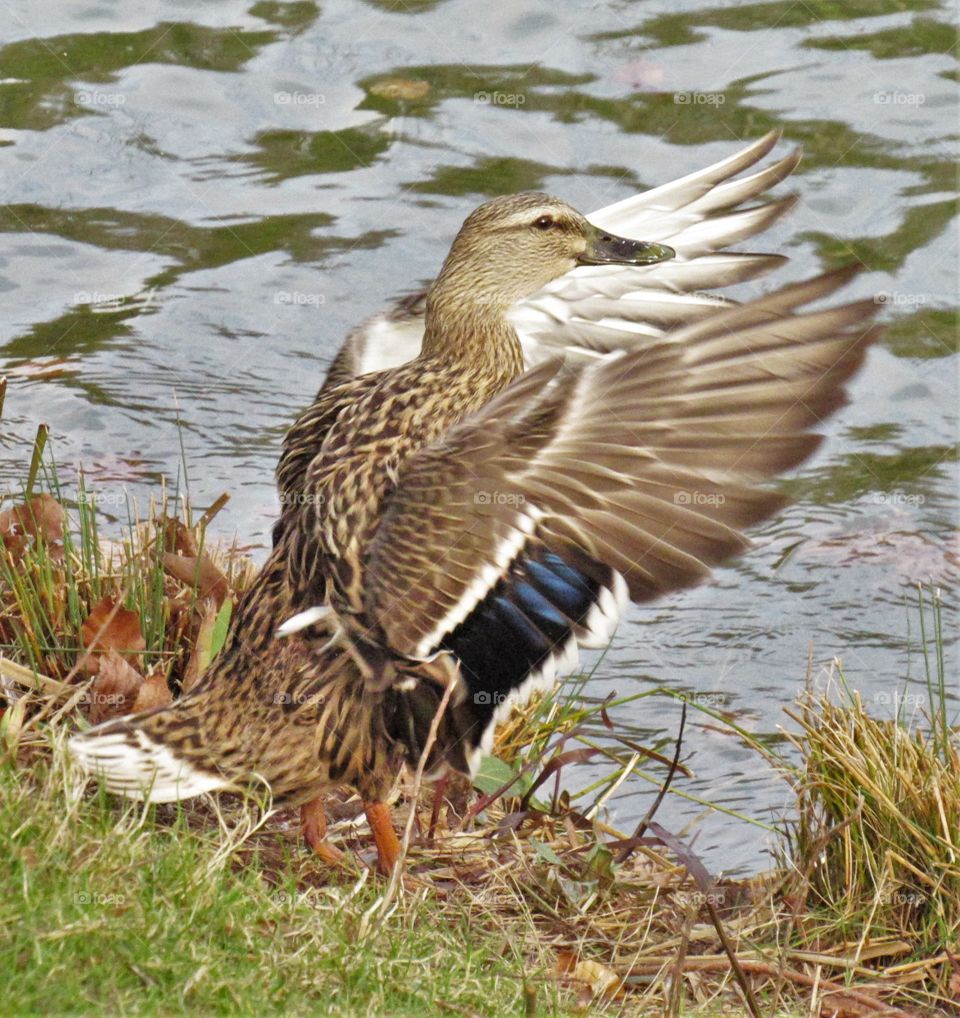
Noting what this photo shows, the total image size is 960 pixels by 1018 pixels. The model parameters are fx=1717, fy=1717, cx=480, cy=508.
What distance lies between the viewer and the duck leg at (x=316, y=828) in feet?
12.8

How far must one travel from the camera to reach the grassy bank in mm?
Result: 2947

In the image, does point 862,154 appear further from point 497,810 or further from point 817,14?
point 497,810

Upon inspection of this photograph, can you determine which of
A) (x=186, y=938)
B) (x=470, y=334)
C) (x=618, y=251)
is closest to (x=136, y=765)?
(x=186, y=938)

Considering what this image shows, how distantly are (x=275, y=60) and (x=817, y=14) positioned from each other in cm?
300

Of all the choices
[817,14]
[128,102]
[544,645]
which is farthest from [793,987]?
[817,14]

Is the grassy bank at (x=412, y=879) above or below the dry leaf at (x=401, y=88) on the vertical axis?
below

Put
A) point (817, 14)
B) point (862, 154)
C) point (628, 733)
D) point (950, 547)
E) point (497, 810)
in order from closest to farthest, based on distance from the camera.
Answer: point (497, 810) → point (628, 733) → point (950, 547) → point (862, 154) → point (817, 14)

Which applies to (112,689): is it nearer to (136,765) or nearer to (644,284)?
(136,765)

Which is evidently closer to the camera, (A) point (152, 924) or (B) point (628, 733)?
(A) point (152, 924)

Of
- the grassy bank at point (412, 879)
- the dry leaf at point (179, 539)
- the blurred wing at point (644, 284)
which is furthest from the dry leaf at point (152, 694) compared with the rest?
the blurred wing at point (644, 284)

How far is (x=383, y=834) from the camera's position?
3.86m

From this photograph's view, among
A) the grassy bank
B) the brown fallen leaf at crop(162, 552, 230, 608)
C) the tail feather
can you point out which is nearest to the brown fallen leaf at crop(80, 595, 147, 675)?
the grassy bank

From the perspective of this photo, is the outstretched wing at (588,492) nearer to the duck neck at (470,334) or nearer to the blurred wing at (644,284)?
the duck neck at (470,334)

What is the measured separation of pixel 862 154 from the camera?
8422mm
